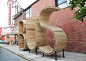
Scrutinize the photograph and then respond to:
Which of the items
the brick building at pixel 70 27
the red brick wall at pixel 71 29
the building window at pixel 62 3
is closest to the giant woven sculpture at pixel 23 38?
the brick building at pixel 70 27

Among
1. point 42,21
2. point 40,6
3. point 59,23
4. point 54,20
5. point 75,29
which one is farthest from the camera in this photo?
point 40,6

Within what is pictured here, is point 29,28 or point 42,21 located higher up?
point 42,21

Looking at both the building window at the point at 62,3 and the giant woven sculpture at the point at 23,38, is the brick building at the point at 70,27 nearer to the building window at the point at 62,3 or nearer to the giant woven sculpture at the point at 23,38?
the building window at the point at 62,3

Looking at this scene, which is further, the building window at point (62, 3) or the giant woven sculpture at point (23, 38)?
the building window at point (62, 3)

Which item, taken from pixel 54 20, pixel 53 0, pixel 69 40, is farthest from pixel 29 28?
pixel 53 0

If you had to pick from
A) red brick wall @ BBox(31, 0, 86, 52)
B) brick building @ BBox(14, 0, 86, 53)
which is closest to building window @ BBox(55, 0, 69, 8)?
brick building @ BBox(14, 0, 86, 53)

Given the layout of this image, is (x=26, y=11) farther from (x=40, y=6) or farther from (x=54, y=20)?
(x=54, y=20)

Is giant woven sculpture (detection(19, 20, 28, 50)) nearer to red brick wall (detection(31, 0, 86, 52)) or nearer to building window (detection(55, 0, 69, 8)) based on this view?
red brick wall (detection(31, 0, 86, 52))

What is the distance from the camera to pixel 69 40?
10242 mm

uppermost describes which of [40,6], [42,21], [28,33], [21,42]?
[40,6]

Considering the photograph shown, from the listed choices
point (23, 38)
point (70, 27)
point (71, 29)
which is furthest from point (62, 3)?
point (23, 38)

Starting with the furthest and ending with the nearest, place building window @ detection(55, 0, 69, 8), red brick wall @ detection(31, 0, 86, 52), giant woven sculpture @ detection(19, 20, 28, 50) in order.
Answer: building window @ detection(55, 0, 69, 8)
giant woven sculpture @ detection(19, 20, 28, 50)
red brick wall @ detection(31, 0, 86, 52)

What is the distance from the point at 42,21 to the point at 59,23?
4018 mm

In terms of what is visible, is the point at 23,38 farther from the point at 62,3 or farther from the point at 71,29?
the point at 62,3
